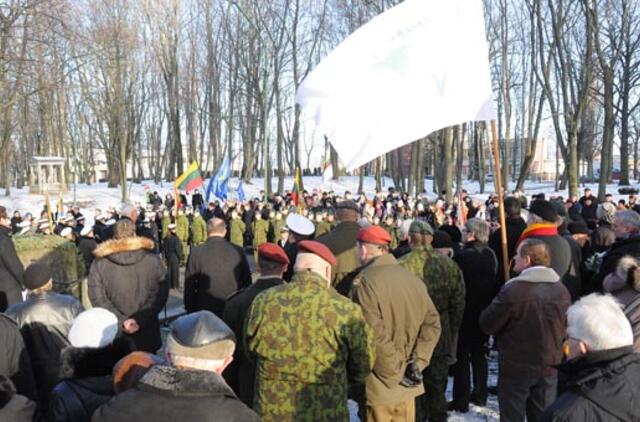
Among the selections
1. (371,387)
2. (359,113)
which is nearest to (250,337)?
(371,387)

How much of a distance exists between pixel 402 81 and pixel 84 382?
4154 mm

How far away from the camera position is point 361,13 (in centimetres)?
3978

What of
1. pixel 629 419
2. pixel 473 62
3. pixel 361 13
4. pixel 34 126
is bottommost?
pixel 629 419

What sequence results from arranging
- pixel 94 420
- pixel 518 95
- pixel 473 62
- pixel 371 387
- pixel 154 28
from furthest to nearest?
1. pixel 518 95
2. pixel 154 28
3. pixel 473 62
4. pixel 371 387
5. pixel 94 420

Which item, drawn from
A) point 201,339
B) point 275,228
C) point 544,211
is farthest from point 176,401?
point 275,228

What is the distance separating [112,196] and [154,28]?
12256 millimetres

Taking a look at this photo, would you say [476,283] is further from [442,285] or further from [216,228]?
[216,228]

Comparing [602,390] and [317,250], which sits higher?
[317,250]

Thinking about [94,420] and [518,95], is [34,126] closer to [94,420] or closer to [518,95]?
[518,95]

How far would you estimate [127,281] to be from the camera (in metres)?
6.10

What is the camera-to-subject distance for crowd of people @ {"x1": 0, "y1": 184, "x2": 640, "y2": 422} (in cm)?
268

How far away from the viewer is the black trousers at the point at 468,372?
6.24 metres

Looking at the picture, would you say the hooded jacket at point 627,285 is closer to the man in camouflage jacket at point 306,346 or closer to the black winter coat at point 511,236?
the man in camouflage jacket at point 306,346

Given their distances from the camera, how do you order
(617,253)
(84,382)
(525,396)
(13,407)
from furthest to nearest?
(617,253), (525,396), (84,382), (13,407)
